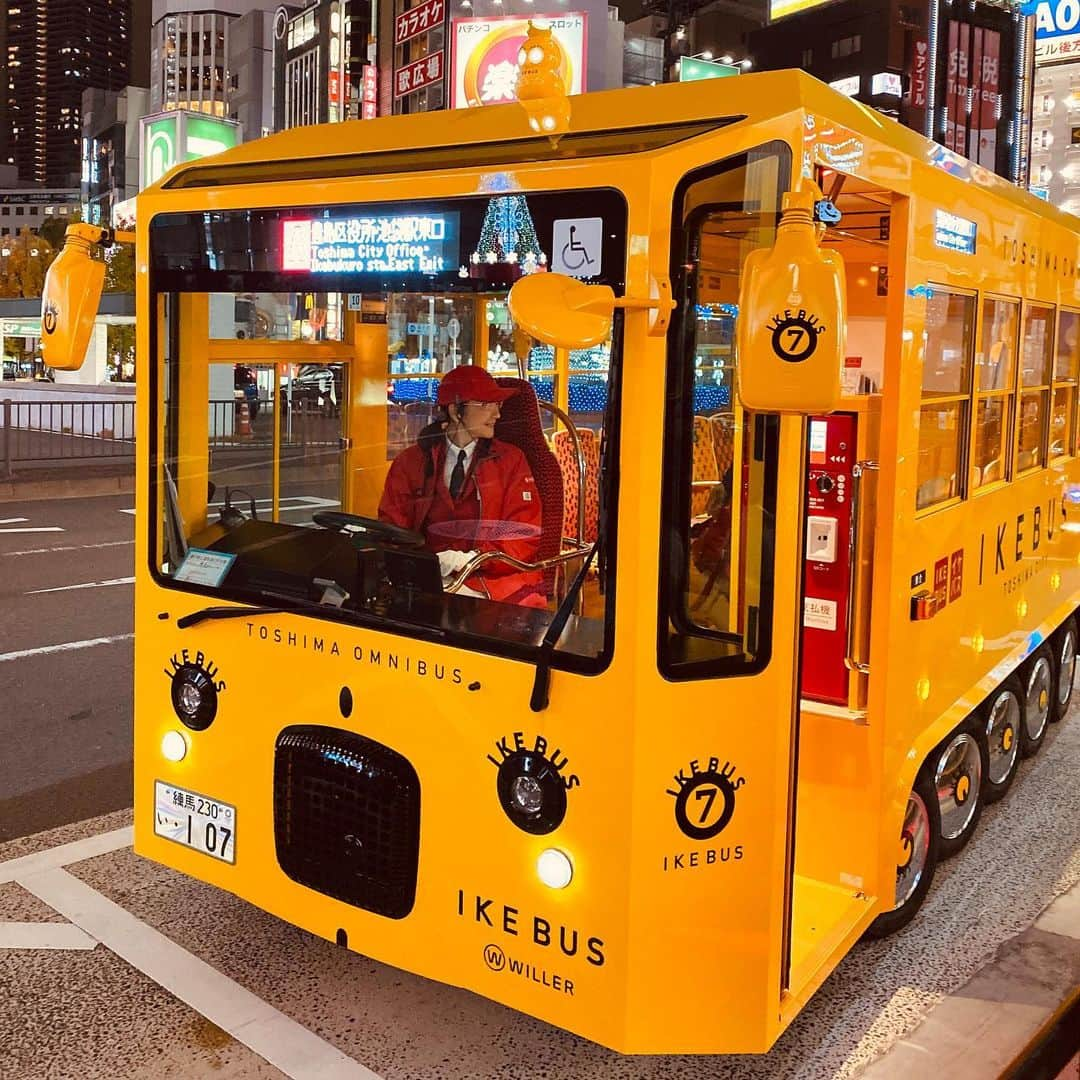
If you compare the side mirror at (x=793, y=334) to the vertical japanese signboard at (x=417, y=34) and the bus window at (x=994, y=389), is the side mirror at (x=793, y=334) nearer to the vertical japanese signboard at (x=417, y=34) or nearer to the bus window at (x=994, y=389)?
the bus window at (x=994, y=389)

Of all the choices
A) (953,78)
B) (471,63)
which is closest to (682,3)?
Answer: (953,78)

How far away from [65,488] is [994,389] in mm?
14991

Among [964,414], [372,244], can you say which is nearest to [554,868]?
[372,244]

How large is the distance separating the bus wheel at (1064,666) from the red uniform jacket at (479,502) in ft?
13.5

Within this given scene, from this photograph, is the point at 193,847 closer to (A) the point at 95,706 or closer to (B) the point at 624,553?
(B) the point at 624,553

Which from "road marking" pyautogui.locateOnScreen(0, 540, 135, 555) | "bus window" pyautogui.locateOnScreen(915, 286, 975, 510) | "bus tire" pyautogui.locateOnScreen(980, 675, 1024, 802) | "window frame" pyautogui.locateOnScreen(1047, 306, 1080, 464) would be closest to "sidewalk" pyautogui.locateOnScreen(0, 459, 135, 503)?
"road marking" pyautogui.locateOnScreen(0, 540, 135, 555)

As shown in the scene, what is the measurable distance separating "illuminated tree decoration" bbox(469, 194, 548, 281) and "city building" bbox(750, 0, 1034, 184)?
83.9 ft

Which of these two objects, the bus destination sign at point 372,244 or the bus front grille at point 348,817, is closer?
the bus destination sign at point 372,244

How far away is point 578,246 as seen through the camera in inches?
A: 110

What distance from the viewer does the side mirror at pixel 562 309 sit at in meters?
2.52

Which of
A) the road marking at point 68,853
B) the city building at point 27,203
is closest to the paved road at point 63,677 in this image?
the road marking at point 68,853

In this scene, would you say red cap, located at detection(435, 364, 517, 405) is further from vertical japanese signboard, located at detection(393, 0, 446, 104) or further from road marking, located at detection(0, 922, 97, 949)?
vertical japanese signboard, located at detection(393, 0, 446, 104)

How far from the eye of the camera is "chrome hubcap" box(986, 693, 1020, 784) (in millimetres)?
5453

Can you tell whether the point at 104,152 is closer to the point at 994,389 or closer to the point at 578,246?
the point at 994,389
